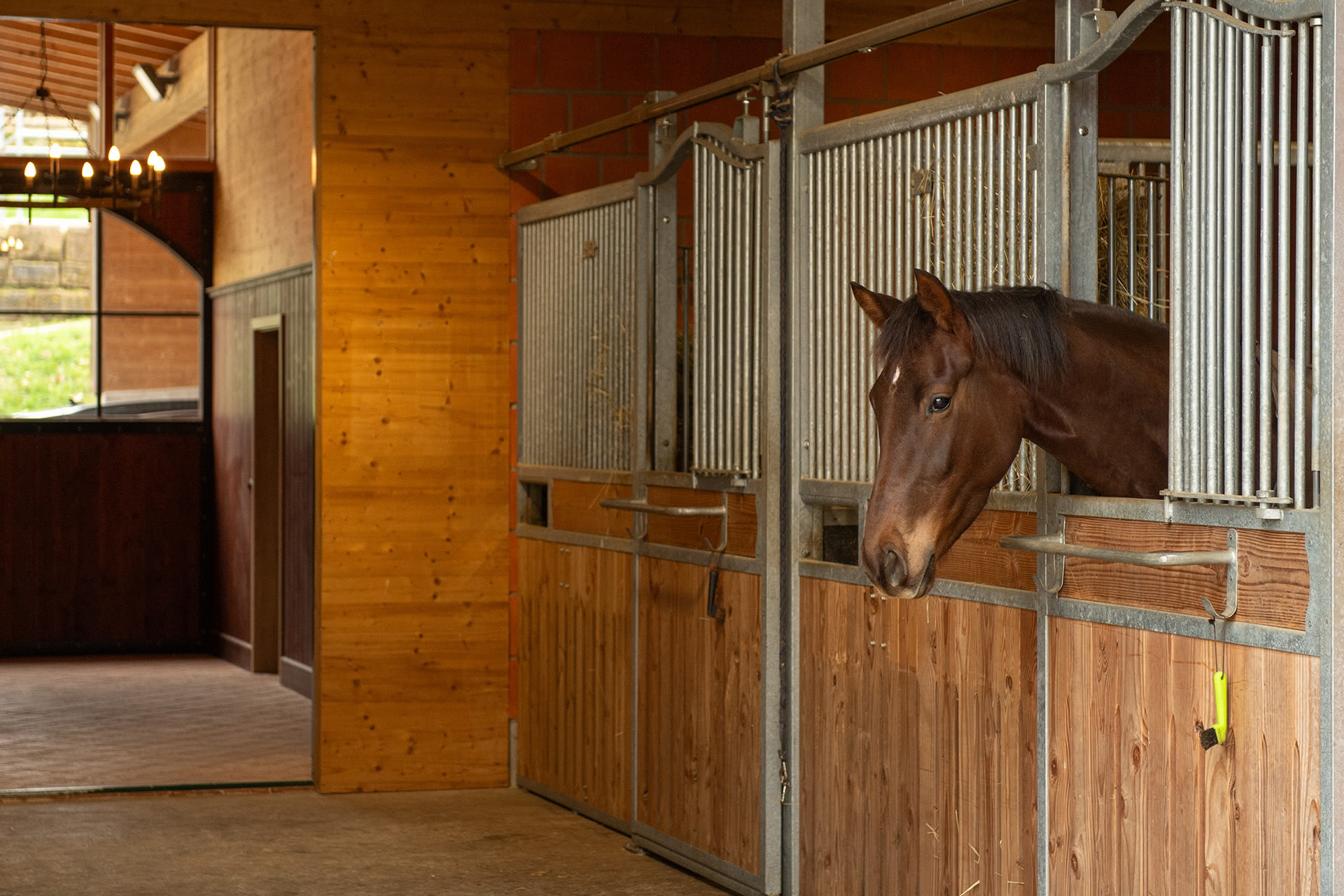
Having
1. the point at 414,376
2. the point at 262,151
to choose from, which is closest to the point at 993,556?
the point at 414,376

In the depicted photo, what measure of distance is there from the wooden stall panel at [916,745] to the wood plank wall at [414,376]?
77.8 inches

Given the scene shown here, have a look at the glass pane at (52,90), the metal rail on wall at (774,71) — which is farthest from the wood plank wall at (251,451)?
the metal rail on wall at (774,71)

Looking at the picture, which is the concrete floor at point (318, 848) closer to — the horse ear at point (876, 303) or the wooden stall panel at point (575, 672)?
the wooden stall panel at point (575, 672)

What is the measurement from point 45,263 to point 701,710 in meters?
6.42

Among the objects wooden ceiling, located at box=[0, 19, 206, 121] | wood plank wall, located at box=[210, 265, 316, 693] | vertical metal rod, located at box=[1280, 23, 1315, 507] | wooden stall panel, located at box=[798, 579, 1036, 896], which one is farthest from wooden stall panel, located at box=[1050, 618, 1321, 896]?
wooden ceiling, located at box=[0, 19, 206, 121]

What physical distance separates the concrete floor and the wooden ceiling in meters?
5.08

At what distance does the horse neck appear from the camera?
2.57 meters

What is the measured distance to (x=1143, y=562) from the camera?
2334 mm

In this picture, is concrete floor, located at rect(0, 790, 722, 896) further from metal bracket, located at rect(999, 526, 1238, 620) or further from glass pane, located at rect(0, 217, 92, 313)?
glass pane, located at rect(0, 217, 92, 313)

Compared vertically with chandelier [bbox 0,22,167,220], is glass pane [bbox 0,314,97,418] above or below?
below

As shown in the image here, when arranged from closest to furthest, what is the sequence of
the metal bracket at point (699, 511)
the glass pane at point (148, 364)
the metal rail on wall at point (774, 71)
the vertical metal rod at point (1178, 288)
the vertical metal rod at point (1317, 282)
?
the vertical metal rod at point (1317, 282)
the vertical metal rod at point (1178, 288)
the metal rail on wall at point (774, 71)
the metal bracket at point (699, 511)
the glass pane at point (148, 364)

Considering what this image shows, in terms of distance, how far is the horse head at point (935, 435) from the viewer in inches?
99.3

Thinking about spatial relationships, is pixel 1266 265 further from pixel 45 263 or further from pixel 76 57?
pixel 45 263

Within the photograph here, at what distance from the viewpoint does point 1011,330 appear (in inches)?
99.8
